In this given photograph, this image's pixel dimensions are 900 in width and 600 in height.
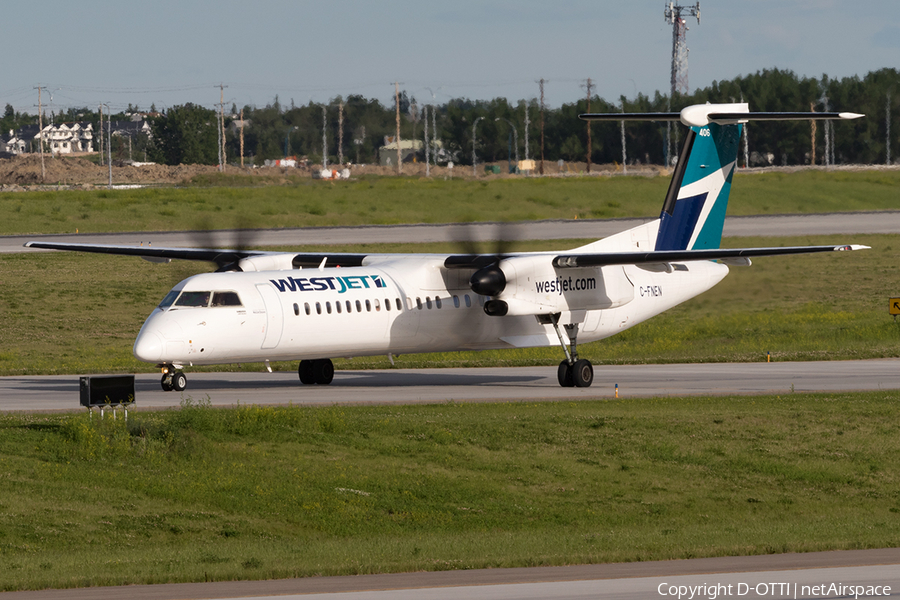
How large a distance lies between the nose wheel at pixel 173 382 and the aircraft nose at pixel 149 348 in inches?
78.7

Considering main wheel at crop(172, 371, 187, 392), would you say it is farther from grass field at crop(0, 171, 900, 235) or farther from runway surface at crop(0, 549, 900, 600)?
grass field at crop(0, 171, 900, 235)

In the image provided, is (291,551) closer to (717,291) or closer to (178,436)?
(178,436)

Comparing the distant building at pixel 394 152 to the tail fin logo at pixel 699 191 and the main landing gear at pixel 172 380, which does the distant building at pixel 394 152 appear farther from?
the main landing gear at pixel 172 380

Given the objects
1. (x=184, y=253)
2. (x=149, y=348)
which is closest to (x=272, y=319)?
(x=149, y=348)

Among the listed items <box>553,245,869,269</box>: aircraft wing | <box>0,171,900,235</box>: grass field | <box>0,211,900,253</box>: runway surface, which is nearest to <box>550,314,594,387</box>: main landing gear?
<box>553,245,869,269</box>: aircraft wing

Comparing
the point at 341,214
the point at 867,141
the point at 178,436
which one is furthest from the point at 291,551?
the point at 867,141

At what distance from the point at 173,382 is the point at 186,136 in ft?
437

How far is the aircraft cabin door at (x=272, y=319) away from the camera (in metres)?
26.6

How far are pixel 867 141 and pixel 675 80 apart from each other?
22.6m

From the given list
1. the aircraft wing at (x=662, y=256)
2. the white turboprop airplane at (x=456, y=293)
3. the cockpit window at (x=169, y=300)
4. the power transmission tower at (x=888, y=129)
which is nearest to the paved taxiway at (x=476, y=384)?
the white turboprop airplane at (x=456, y=293)

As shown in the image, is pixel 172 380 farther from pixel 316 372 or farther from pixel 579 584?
pixel 579 584

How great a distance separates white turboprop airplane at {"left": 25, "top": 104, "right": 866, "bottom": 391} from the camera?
26219 millimetres

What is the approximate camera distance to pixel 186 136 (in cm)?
15500

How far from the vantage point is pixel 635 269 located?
3203cm
